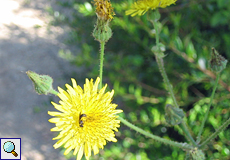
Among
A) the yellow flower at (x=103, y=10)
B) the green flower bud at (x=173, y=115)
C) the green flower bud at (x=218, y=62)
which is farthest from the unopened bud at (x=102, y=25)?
the green flower bud at (x=218, y=62)

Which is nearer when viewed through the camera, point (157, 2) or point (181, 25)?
point (157, 2)

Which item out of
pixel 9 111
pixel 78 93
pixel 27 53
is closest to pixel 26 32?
pixel 27 53

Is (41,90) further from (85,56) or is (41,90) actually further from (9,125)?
(9,125)

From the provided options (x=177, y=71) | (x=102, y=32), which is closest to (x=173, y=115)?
(x=102, y=32)

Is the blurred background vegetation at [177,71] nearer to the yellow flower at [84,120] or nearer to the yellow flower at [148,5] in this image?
the yellow flower at [148,5]

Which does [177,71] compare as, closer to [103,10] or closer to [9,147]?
[103,10]

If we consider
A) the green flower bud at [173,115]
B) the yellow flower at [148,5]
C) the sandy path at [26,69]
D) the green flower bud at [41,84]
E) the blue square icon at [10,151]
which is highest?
the sandy path at [26,69]
